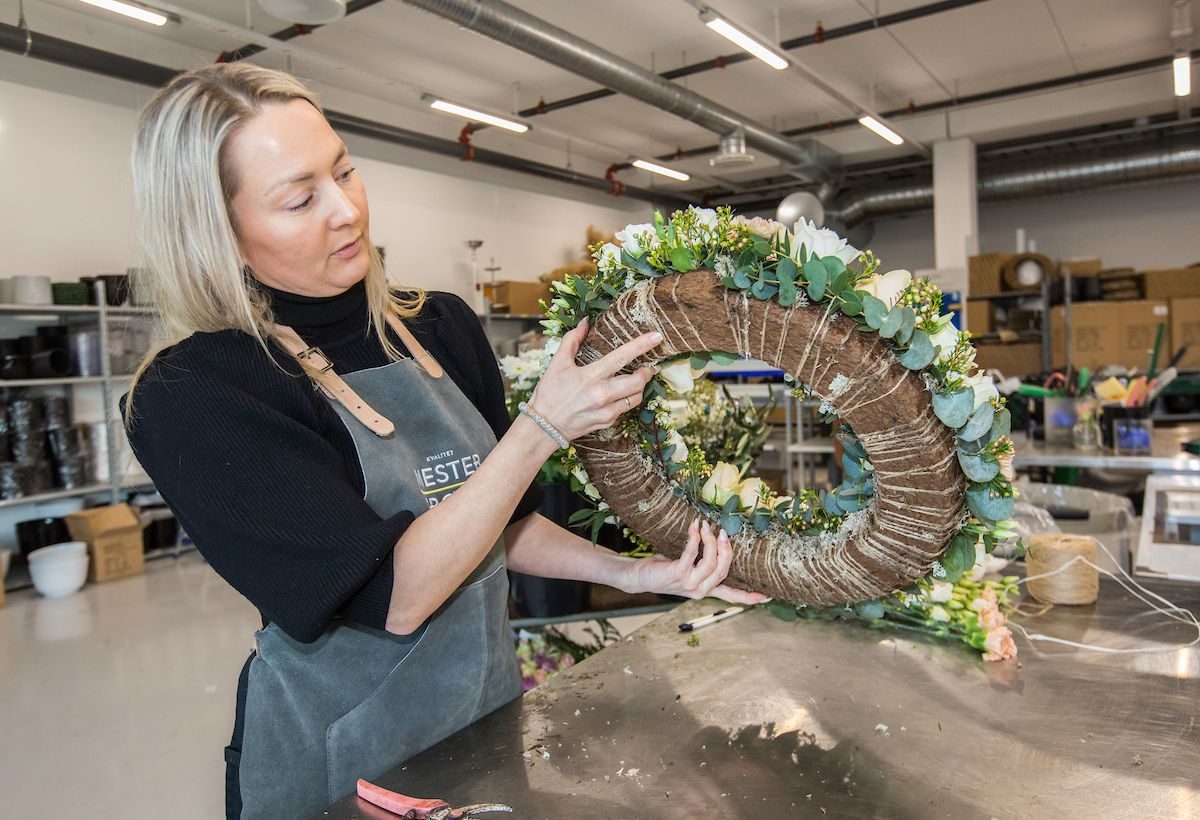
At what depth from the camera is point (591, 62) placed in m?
6.23

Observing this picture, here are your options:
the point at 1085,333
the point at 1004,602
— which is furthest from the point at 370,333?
the point at 1085,333

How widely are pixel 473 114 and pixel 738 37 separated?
2446 millimetres

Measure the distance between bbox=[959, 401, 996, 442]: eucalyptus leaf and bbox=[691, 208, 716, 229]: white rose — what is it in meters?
0.37

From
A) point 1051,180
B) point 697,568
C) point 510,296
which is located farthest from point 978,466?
point 1051,180

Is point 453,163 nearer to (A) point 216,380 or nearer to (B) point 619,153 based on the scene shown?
(B) point 619,153

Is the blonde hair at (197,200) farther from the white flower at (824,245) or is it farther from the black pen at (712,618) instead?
the black pen at (712,618)

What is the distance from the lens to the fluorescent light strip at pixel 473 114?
671cm

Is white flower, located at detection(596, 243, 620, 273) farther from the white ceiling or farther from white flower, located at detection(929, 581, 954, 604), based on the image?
the white ceiling

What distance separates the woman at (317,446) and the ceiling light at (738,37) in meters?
4.62

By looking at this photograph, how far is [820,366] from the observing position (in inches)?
37.4

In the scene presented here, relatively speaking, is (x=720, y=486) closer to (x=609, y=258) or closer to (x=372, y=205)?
(x=609, y=258)

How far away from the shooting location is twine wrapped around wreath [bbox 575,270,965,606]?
36.7 inches

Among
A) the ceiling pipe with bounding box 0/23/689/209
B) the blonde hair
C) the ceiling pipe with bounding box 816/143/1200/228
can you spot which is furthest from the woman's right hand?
the ceiling pipe with bounding box 816/143/1200/228

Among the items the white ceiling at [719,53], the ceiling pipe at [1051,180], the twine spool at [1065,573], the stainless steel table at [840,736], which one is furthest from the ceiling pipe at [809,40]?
the stainless steel table at [840,736]
